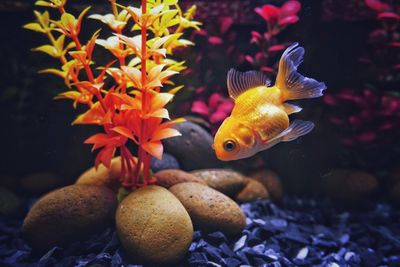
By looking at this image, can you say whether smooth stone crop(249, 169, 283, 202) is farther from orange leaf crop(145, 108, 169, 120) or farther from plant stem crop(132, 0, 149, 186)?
orange leaf crop(145, 108, 169, 120)

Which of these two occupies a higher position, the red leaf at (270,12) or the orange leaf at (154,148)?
the red leaf at (270,12)

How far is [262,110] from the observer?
5.41 feet

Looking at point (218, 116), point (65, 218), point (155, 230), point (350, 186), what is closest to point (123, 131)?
point (155, 230)

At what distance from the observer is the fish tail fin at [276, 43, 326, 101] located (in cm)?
168

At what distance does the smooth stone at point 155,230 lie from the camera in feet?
7.89

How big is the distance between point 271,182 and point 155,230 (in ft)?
6.44

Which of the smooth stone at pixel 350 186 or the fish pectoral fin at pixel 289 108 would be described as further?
the smooth stone at pixel 350 186

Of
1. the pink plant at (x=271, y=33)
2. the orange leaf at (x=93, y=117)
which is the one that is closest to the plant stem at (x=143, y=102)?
the orange leaf at (x=93, y=117)

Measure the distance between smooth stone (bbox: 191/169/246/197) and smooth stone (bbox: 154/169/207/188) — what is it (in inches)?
6.6

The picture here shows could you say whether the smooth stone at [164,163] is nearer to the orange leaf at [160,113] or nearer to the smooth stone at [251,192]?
the smooth stone at [251,192]

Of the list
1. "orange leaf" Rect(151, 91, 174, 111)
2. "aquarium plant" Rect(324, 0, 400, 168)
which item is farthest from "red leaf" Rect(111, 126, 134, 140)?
"aquarium plant" Rect(324, 0, 400, 168)

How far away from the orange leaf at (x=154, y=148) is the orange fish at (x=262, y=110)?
0.88 m

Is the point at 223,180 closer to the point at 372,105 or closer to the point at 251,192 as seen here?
the point at 251,192

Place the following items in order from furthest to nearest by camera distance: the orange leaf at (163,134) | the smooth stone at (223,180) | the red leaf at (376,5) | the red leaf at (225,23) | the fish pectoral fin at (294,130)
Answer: the red leaf at (225,23), the red leaf at (376,5), the smooth stone at (223,180), the orange leaf at (163,134), the fish pectoral fin at (294,130)
